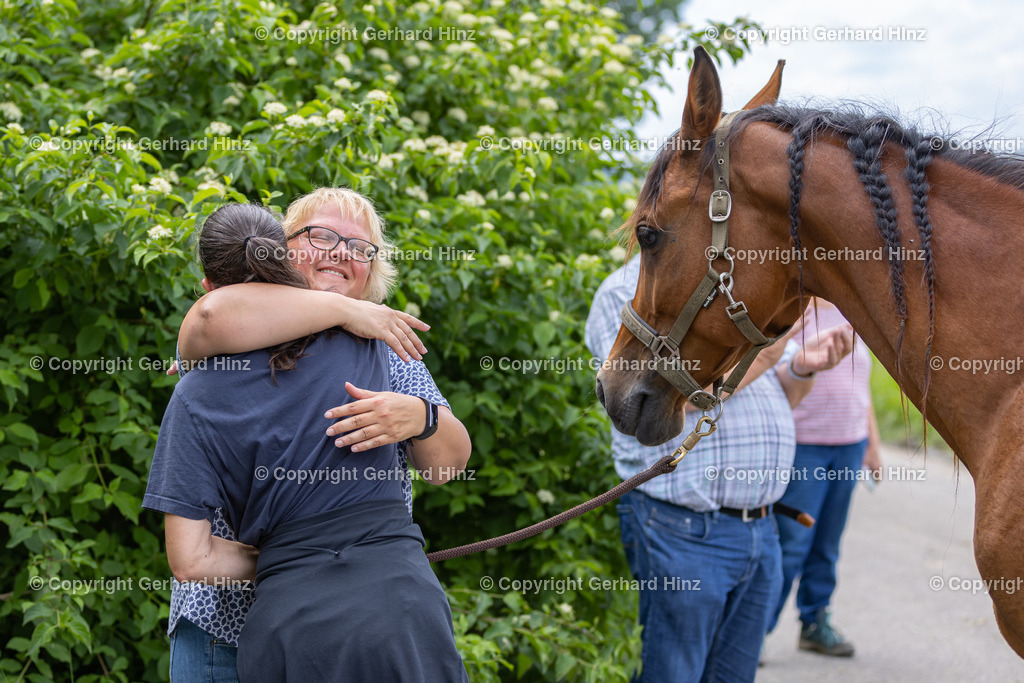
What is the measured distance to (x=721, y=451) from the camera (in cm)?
280

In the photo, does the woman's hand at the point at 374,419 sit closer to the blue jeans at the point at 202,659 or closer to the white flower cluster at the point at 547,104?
the blue jeans at the point at 202,659

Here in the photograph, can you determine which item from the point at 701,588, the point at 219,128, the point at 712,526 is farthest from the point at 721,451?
the point at 219,128

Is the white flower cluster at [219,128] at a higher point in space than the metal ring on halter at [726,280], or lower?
higher

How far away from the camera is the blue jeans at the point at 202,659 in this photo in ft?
5.86

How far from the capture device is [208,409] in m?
1.61

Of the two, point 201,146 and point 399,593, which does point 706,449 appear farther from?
point 201,146

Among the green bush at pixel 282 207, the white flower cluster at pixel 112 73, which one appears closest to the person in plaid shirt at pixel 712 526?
the green bush at pixel 282 207

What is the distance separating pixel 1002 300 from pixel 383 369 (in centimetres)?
136

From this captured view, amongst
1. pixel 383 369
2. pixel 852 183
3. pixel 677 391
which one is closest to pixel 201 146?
pixel 383 369

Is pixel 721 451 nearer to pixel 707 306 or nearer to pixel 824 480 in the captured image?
pixel 707 306

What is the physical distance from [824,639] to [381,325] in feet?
14.1

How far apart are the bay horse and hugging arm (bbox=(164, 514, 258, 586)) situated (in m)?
1.06

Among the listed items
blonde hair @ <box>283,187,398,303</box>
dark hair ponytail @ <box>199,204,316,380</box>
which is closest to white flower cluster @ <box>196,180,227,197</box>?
blonde hair @ <box>283,187,398,303</box>

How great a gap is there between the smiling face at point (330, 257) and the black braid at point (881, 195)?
118 centimetres
